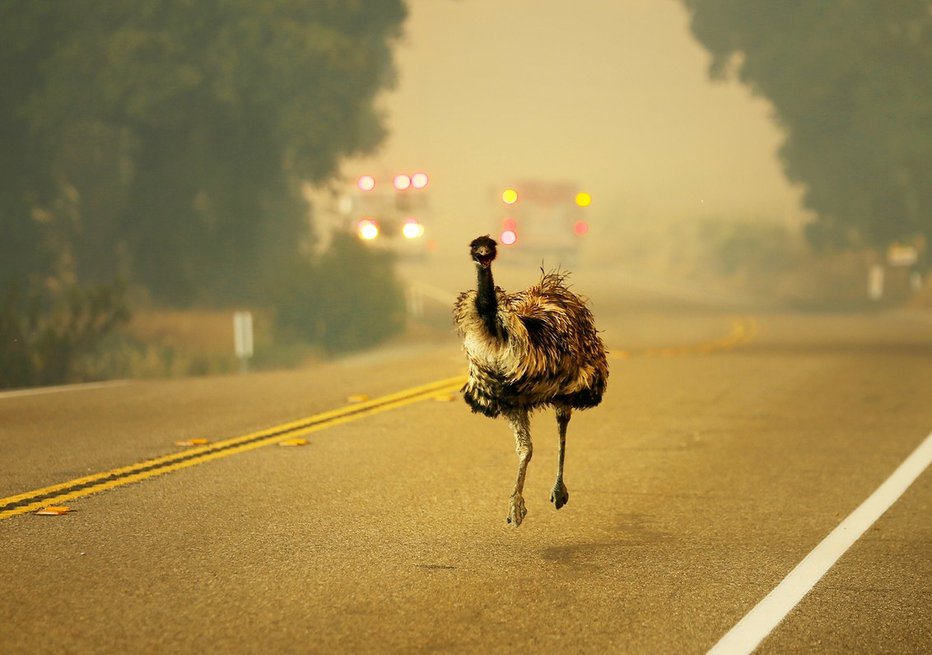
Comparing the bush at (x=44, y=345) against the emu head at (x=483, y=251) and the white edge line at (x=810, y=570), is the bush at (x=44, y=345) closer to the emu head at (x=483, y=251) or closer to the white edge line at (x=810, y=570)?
the white edge line at (x=810, y=570)

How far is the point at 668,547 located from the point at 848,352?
17092 millimetres

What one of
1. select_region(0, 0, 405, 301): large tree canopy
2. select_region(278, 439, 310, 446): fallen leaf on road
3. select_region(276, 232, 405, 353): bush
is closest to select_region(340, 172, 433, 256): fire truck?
select_region(276, 232, 405, 353): bush

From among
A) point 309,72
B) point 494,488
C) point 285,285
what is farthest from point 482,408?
point 285,285

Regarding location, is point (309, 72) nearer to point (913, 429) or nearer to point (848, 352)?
point (848, 352)

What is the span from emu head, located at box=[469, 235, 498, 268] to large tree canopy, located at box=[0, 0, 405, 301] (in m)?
27.1

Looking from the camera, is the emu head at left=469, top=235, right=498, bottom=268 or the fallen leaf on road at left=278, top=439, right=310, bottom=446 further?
the fallen leaf on road at left=278, top=439, right=310, bottom=446

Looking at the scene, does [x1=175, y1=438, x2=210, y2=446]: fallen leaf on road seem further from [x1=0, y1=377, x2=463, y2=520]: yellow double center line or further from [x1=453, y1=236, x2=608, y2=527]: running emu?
[x1=453, y1=236, x2=608, y2=527]: running emu

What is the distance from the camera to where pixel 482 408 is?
25.0 ft

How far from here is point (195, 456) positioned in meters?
10.9

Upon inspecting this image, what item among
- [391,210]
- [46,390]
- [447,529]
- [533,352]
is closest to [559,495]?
[447,529]

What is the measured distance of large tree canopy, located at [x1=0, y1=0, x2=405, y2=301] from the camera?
3288 cm

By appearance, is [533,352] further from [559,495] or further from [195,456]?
[195,456]

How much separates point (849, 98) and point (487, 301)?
4692cm

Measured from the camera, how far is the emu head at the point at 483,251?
7.21 metres
